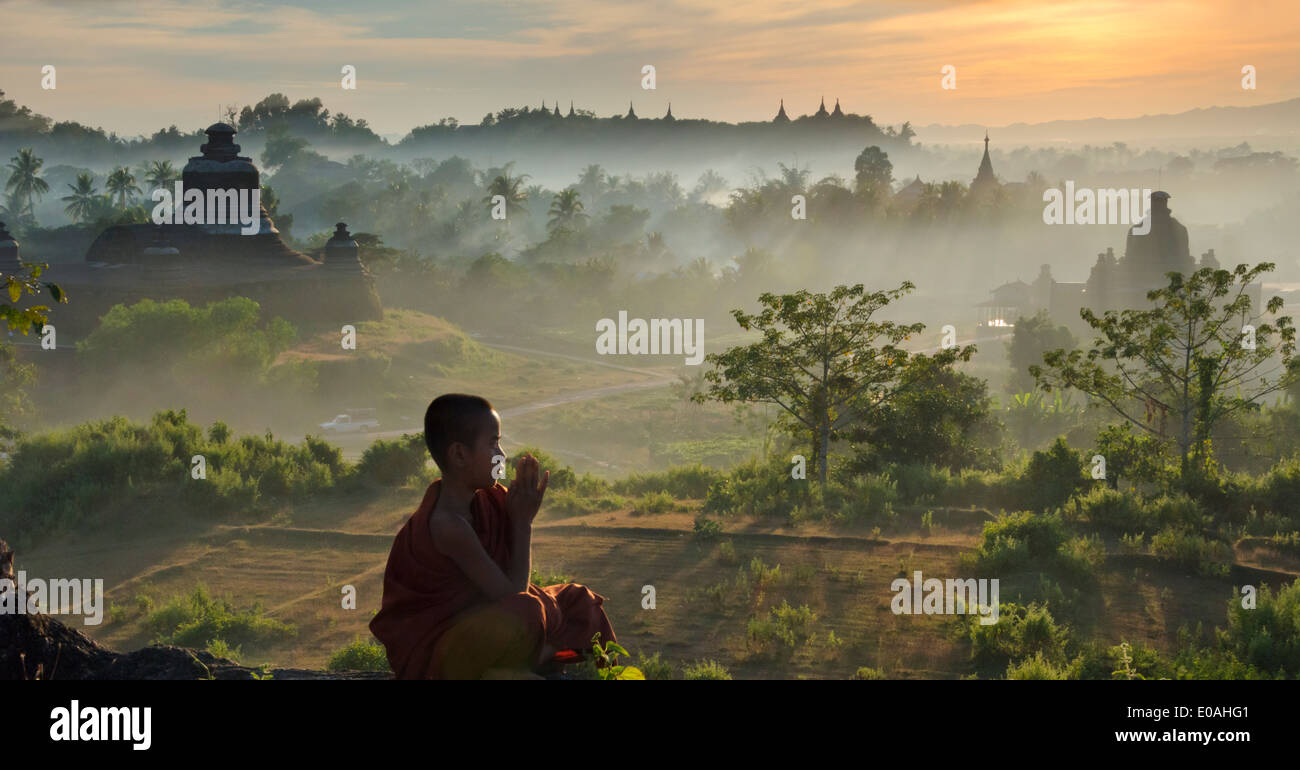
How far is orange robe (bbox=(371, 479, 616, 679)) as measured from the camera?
12.2 ft

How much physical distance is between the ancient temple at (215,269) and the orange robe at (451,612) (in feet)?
116

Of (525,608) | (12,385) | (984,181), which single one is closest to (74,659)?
(525,608)

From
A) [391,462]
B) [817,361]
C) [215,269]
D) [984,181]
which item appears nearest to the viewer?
[391,462]

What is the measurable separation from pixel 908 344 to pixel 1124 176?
89258mm

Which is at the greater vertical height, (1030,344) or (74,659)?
(1030,344)

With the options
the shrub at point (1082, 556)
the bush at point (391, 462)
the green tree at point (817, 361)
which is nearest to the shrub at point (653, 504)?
the green tree at point (817, 361)

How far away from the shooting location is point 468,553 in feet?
12.3

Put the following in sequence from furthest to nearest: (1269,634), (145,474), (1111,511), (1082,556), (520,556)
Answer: (145,474) < (1111,511) < (1082,556) < (1269,634) < (520,556)

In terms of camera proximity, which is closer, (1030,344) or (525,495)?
(525,495)

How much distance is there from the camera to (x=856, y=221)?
7938 centimetres

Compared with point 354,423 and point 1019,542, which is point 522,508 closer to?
point 1019,542

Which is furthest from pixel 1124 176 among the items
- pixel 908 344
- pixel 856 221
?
pixel 908 344

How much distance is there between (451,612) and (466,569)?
0.19m
